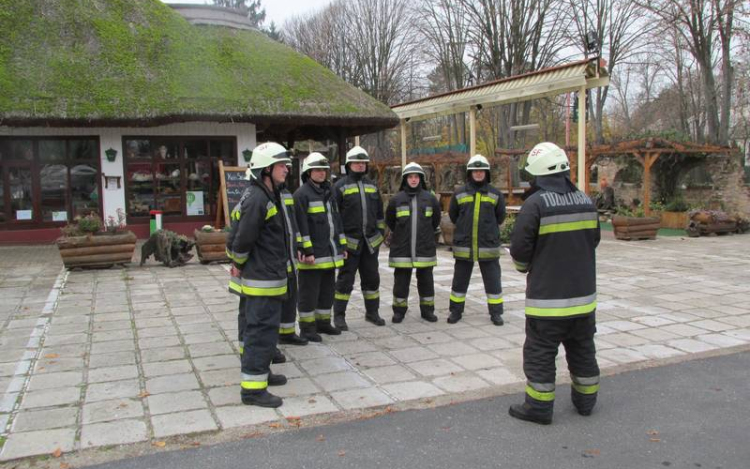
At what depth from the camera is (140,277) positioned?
31.8 ft

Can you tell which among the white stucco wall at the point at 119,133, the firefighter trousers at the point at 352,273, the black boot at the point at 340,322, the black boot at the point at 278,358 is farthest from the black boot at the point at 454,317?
the white stucco wall at the point at 119,133

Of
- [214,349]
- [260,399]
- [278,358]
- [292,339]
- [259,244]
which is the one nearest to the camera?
[260,399]

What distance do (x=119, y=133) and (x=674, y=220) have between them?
601 inches

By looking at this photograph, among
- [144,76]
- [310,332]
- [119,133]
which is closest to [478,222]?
[310,332]

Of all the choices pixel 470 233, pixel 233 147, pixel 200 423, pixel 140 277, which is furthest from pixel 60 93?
pixel 200 423

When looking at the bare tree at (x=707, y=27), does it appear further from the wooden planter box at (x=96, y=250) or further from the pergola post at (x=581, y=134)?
the wooden planter box at (x=96, y=250)

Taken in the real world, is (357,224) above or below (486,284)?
above

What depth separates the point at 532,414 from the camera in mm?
4094

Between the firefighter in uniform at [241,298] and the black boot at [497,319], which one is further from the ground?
the firefighter in uniform at [241,298]

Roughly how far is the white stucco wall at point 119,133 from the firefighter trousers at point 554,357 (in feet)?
39.8

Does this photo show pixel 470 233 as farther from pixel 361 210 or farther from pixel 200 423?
pixel 200 423

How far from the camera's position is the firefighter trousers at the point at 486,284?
22.0 feet

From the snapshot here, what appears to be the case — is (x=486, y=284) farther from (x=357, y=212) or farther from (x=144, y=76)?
(x=144, y=76)

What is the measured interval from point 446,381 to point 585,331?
128 centimetres
